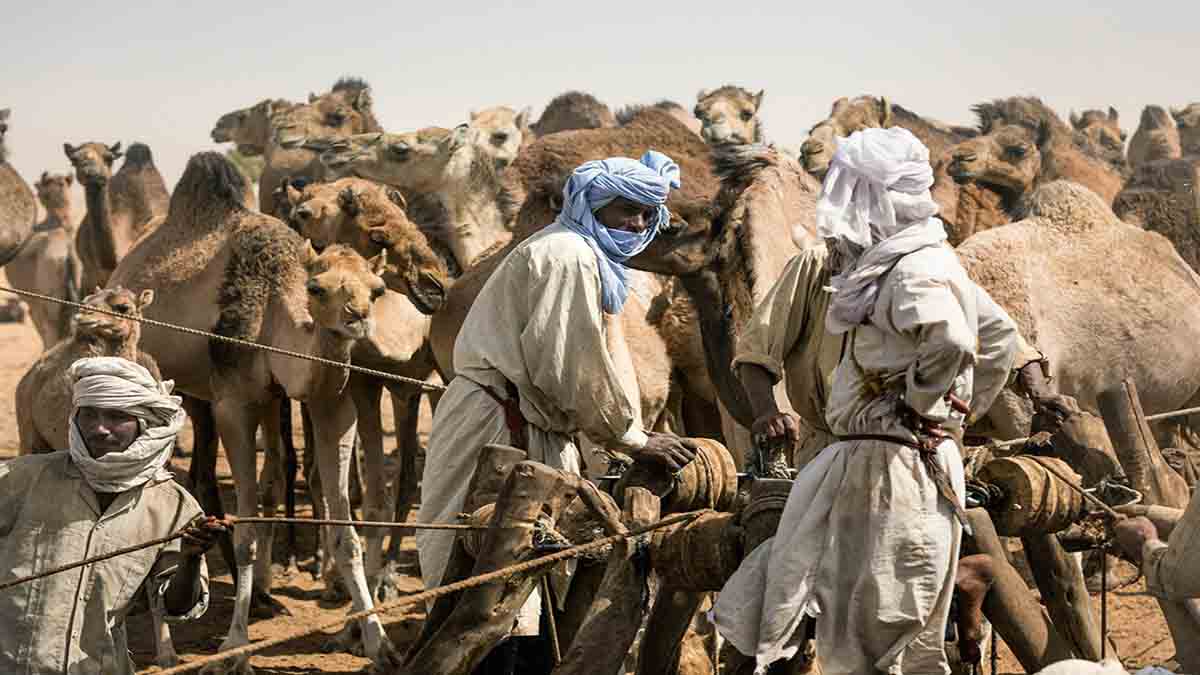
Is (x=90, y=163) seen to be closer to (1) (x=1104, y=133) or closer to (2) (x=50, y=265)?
(2) (x=50, y=265)

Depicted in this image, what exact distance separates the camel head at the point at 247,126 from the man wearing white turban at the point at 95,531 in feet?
49.3

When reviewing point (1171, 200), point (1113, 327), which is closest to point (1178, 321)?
point (1113, 327)

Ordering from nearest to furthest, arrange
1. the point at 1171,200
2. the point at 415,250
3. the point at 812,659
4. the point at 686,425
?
1. the point at 812,659
2. the point at 415,250
3. the point at 686,425
4. the point at 1171,200

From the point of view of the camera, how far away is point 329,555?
32.2ft

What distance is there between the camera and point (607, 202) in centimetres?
532

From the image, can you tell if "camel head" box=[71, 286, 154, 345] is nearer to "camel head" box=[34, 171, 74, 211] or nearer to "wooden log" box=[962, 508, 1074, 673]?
"wooden log" box=[962, 508, 1074, 673]

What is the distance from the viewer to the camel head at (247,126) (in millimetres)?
19688

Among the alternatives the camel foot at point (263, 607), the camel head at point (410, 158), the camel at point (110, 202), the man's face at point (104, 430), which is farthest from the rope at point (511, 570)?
the camel at point (110, 202)

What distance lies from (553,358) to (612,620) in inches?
33.2

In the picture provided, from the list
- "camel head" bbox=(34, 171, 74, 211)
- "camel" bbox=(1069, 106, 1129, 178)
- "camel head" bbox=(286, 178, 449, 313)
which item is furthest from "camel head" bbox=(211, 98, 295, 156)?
"camel head" bbox=(286, 178, 449, 313)

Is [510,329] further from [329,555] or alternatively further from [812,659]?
[329,555]

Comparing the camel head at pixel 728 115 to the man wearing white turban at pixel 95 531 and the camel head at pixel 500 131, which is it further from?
the man wearing white turban at pixel 95 531

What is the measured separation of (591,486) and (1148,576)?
4.93 ft

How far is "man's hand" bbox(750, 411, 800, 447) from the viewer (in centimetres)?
522
